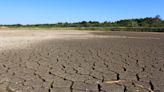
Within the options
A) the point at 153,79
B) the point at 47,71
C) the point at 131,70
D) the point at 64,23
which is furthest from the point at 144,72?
the point at 64,23

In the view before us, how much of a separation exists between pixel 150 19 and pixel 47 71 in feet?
199

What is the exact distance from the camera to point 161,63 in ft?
21.2

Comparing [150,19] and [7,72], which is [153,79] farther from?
[150,19]

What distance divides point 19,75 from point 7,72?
14.9 inches

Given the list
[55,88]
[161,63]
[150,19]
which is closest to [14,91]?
[55,88]

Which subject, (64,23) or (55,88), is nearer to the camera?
(55,88)

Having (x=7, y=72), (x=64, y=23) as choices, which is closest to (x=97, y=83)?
(x=7, y=72)

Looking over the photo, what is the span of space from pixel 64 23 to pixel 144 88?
234 feet

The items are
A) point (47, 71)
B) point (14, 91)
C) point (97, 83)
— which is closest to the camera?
point (14, 91)

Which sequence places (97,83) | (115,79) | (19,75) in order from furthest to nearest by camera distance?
(19,75)
(115,79)
(97,83)

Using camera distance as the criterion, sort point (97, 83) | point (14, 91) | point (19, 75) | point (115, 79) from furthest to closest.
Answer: point (19, 75) < point (115, 79) < point (97, 83) < point (14, 91)

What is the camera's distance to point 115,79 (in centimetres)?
466

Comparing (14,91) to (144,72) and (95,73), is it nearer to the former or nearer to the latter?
(95,73)

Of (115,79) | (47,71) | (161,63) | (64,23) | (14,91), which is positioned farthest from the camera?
(64,23)
